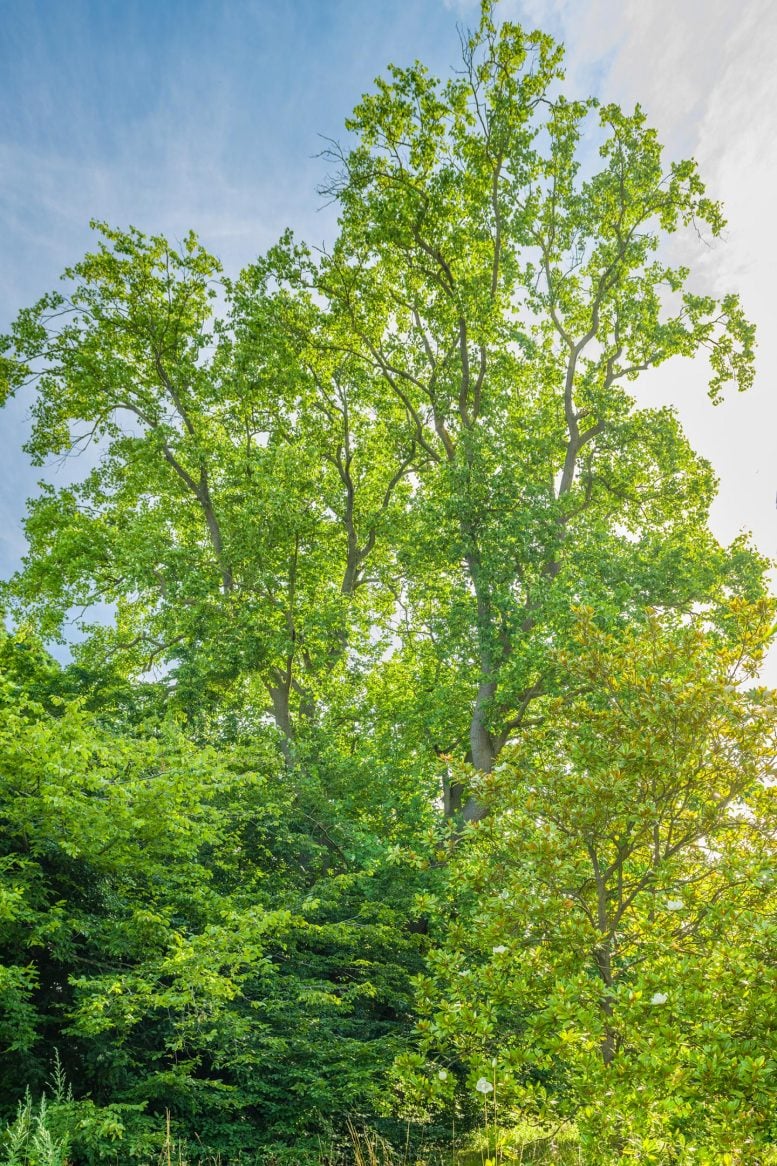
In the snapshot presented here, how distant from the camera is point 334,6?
11414 mm

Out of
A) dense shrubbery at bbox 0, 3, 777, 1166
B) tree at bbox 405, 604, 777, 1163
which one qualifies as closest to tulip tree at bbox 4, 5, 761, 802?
dense shrubbery at bbox 0, 3, 777, 1166

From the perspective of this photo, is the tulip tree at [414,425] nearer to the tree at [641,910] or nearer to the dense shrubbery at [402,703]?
the dense shrubbery at [402,703]

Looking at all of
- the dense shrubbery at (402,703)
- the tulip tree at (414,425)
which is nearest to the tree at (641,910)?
the dense shrubbery at (402,703)

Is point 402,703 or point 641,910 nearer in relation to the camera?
point 641,910

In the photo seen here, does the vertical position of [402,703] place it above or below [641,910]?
above

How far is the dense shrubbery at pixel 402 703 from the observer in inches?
196

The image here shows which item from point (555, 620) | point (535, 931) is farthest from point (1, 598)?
point (535, 931)

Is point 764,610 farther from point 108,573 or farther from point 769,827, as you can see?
point 108,573

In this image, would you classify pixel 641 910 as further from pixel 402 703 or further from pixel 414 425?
pixel 414 425

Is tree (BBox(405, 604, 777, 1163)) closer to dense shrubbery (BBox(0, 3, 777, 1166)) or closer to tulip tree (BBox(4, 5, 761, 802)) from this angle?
dense shrubbery (BBox(0, 3, 777, 1166))

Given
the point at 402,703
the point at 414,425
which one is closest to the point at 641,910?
the point at 402,703

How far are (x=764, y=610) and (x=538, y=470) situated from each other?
854cm

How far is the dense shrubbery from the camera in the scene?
16.4ft

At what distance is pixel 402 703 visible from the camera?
14211mm
